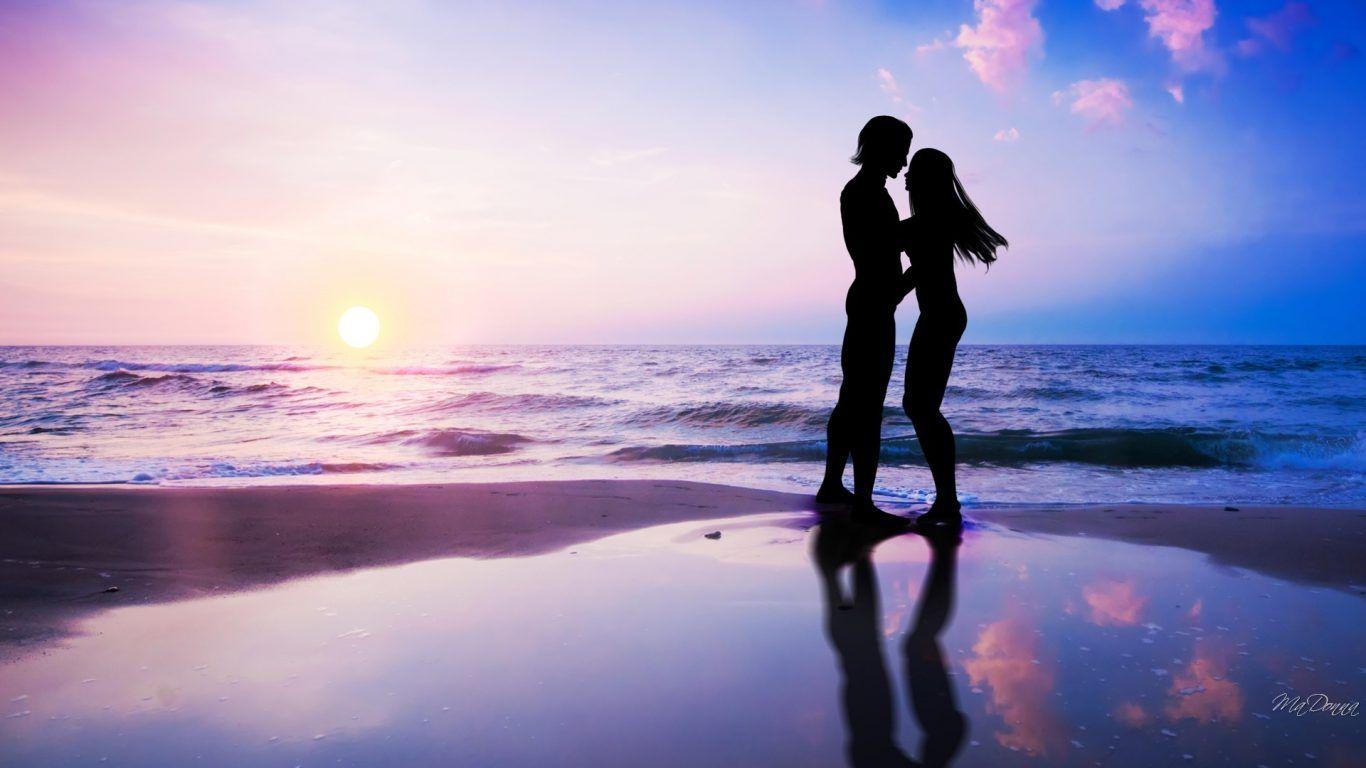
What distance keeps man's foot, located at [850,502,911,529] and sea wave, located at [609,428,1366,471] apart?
443 centimetres

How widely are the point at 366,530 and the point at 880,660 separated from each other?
10.2 feet

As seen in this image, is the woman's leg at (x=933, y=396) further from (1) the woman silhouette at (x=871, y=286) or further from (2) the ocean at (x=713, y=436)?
(2) the ocean at (x=713, y=436)

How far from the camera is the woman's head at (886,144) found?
416 cm

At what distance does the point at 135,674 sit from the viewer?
2.15m

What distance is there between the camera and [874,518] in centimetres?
411

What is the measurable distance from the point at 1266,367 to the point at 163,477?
3696 centimetres

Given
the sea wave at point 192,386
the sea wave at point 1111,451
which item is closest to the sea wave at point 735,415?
the sea wave at point 1111,451

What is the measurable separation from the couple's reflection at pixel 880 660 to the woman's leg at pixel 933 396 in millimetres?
645

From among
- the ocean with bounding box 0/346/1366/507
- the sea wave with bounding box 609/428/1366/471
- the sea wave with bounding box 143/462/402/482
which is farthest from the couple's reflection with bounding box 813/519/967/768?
the sea wave with bounding box 143/462/402/482

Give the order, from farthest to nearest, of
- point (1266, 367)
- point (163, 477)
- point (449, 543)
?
point (1266, 367) < point (163, 477) < point (449, 543)

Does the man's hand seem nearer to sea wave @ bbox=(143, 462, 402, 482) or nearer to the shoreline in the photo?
the shoreline

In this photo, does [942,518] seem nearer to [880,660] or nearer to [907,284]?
[907,284]

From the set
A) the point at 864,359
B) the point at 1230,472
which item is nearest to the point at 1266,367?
the point at 1230,472

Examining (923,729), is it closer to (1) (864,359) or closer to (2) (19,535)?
(1) (864,359)
